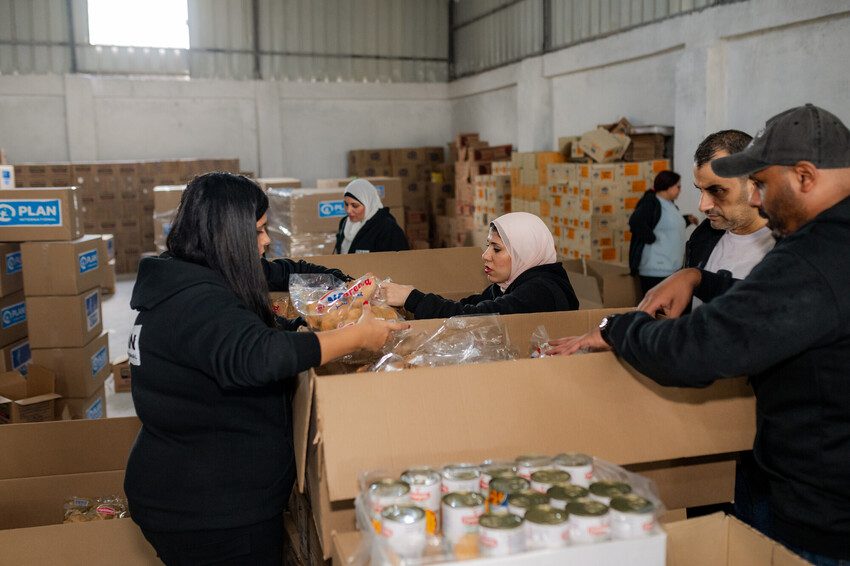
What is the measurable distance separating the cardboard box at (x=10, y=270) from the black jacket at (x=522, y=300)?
2732 millimetres

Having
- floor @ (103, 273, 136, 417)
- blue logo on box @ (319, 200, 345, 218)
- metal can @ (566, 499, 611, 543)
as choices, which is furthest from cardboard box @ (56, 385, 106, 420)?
metal can @ (566, 499, 611, 543)

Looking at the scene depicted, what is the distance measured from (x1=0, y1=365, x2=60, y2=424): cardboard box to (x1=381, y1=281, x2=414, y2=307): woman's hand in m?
1.88

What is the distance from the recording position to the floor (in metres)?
5.12

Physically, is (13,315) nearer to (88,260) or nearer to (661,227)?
(88,260)

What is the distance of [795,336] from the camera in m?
1.21

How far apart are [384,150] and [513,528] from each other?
11059 millimetres

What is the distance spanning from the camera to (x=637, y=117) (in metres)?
7.58

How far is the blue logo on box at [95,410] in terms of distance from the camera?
4.27 meters

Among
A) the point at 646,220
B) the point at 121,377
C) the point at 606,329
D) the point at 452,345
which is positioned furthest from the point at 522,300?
the point at 121,377

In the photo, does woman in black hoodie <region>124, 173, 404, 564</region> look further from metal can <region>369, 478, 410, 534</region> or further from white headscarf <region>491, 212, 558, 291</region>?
white headscarf <region>491, 212, 558, 291</region>

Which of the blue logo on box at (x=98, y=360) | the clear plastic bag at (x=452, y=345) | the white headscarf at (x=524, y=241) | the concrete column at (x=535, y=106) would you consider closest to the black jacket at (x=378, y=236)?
the blue logo on box at (x=98, y=360)

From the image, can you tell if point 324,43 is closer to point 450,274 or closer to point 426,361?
point 450,274

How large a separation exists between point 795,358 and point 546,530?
55 cm

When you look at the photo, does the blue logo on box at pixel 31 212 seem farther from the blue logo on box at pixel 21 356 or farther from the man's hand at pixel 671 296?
the man's hand at pixel 671 296
